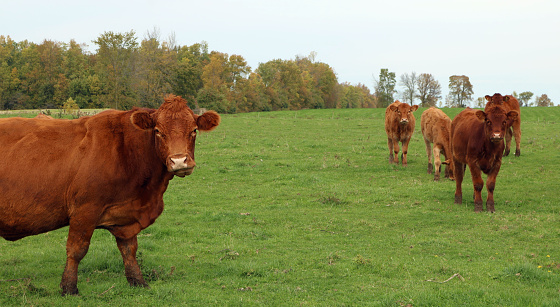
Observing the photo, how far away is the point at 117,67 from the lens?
64.9 meters

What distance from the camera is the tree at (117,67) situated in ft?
205

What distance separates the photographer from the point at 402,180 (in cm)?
1584

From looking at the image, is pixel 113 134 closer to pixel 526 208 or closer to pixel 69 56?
pixel 526 208

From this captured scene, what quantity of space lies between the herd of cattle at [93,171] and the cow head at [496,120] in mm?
7321

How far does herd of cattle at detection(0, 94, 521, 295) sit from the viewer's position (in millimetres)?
6012

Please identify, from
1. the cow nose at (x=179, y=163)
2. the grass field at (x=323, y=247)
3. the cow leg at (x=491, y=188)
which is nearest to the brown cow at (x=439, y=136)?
the grass field at (x=323, y=247)

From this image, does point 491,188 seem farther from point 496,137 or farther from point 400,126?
point 400,126

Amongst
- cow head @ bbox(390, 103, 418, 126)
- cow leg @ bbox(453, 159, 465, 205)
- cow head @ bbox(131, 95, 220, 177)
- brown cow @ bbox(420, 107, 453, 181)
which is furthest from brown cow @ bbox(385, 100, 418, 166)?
cow head @ bbox(131, 95, 220, 177)

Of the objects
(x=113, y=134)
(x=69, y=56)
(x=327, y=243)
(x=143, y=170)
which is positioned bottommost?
(x=327, y=243)

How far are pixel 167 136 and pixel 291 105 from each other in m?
99.0

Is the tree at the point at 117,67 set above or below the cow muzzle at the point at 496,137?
above

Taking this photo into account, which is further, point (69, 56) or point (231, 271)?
point (69, 56)

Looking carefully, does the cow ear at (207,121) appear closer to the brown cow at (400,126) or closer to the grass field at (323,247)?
the grass field at (323,247)

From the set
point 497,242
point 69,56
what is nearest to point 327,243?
point 497,242
